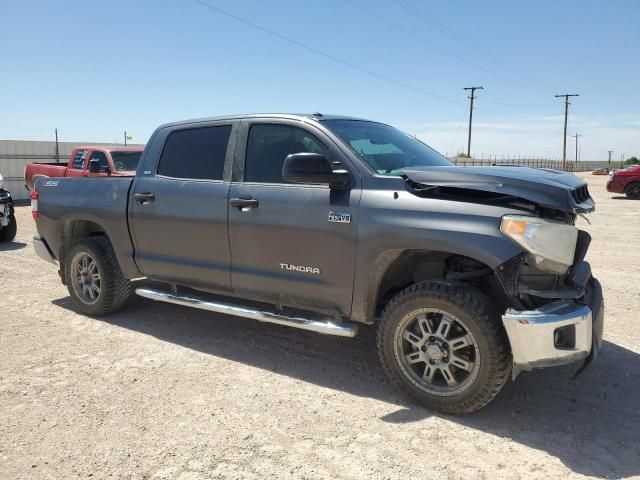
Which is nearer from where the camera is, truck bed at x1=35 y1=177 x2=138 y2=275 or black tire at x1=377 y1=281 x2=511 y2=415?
black tire at x1=377 y1=281 x2=511 y2=415

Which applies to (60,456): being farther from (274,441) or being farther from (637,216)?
(637,216)

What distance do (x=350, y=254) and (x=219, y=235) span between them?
4.06 ft

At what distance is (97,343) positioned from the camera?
188 inches

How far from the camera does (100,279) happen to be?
5.35 m

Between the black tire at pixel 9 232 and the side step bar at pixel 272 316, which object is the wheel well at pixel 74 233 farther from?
the black tire at pixel 9 232

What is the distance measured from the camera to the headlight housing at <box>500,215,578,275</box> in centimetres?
311

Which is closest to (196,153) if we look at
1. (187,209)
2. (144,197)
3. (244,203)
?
(187,209)

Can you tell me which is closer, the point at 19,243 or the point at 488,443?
the point at 488,443

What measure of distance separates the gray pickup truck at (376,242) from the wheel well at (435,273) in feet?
0.04

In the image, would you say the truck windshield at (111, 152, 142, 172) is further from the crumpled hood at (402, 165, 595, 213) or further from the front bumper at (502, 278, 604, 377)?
the front bumper at (502, 278, 604, 377)

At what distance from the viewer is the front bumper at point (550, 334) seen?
3.06 m

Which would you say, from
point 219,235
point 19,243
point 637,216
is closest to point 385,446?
point 219,235

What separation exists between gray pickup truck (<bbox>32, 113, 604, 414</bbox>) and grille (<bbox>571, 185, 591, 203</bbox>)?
A: 0.7 inches

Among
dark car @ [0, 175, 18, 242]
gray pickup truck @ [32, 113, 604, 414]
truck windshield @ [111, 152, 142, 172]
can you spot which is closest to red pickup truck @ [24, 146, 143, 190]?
truck windshield @ [111, 152, 142, 172]
